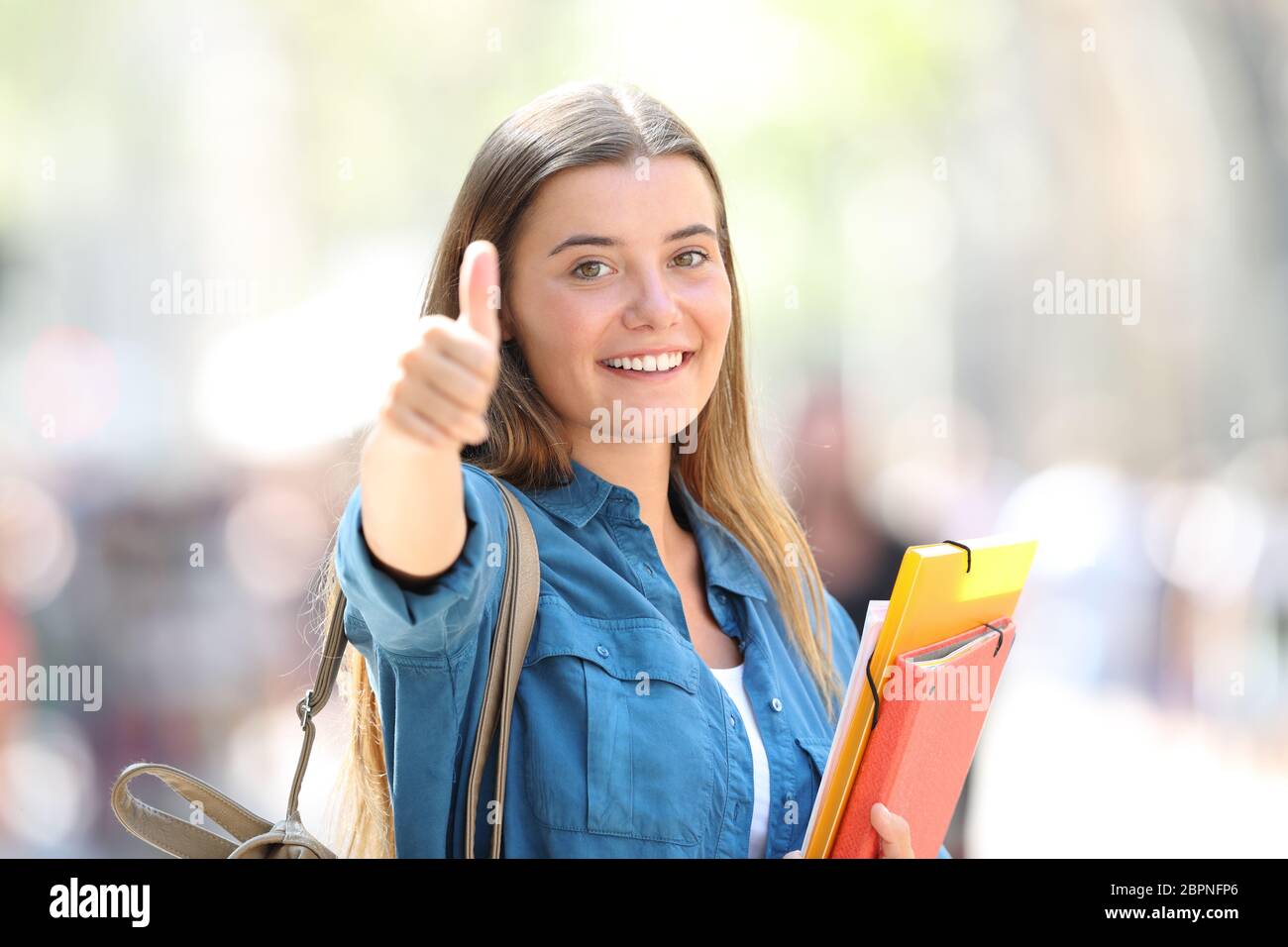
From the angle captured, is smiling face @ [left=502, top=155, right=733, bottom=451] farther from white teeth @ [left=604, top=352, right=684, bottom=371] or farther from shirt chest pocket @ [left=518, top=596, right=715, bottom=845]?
shirt chest pocket @ [left=518, top=596, right=715, bottom=845]

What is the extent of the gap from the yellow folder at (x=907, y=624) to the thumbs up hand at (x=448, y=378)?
623mm

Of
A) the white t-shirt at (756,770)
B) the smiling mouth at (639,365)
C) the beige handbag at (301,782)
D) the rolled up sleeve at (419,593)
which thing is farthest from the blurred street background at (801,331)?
the rolled up sleeve at (419,593)

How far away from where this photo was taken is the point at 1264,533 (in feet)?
23.4

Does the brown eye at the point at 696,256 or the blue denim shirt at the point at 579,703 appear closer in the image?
the blue denim shirt at the point at 579,703

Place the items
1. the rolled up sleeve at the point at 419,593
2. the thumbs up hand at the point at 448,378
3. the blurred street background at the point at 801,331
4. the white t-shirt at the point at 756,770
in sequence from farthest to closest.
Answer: the blurred street background at the point at 801,331 < the white t-shirt at the point at 756,770 < the rolled up sleeve at the point at 419,593 < the thumbs up hand at the point at 448,378

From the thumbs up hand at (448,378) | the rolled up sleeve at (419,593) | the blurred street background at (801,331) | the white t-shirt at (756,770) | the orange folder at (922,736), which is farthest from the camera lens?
the blurred street background at (801,331)

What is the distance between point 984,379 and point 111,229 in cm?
652

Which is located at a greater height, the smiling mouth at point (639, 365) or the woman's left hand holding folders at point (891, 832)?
the smiling mouth at point (639, 365)

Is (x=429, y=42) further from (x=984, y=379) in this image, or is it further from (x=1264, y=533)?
(x=1264, y=533)

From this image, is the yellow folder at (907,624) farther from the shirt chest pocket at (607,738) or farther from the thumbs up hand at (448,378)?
the thumbs up hand at (448,378)

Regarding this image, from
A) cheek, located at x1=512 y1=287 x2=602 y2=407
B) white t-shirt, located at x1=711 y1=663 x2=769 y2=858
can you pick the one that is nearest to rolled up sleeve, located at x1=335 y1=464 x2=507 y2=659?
cheek, located at x1=512 y1=287 x2=602 y2=407

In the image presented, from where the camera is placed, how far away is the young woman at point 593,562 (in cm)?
161

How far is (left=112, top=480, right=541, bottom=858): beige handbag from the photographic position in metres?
1.63
